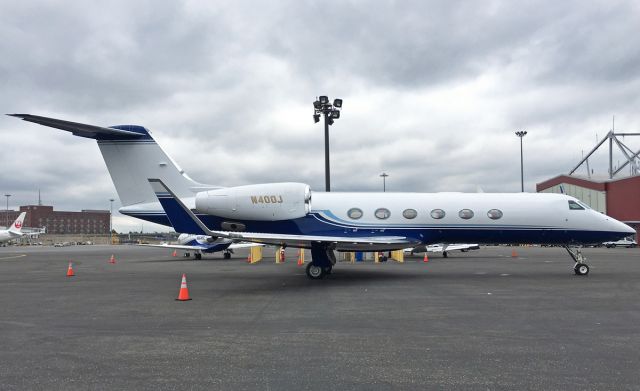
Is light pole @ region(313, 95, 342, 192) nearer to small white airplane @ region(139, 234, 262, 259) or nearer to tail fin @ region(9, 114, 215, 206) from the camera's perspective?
small white airplane @ region(139, 234, 262, 259)

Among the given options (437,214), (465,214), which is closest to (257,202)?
(437,214)

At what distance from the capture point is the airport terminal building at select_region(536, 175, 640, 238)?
46.2 m

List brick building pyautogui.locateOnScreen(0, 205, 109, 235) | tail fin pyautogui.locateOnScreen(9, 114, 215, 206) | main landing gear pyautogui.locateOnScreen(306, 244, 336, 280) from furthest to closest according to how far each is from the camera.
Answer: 1. brick building pyautogui.locateOnScreen(0, 205, 109, 235)
2. tail fin pyautogui.locateOnScreen(9, 114, 215, 206)
3. main landing gear pyautogui.locateOnScreen(306, 244, 336, 280)

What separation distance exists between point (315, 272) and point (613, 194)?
46090 millimetres

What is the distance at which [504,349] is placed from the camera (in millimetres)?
6293

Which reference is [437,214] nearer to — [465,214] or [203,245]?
[465,214]

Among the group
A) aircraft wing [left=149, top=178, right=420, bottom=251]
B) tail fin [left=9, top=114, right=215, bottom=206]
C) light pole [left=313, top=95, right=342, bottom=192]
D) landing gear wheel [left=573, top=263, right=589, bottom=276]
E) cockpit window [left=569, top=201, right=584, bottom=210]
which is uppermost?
light pole [left=313, top=95, right=342, bottom=192]

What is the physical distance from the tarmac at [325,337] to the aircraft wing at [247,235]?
133 cm

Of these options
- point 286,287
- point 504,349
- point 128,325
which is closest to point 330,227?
point 286,287

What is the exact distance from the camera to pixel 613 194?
4988cm

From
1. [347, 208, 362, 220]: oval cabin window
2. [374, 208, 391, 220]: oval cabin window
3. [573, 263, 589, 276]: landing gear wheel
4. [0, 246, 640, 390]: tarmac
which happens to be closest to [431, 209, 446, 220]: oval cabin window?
[374, 208, 391, 220]: oval cabin window

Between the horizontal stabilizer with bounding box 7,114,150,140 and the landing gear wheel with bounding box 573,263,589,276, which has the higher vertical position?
the horizontal stabilizer with bounding box 7,114,150,140

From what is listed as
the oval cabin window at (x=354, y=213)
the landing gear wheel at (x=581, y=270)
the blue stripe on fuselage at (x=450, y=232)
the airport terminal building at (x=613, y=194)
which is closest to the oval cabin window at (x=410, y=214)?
the blue stripe on fuselage at (x=450, y=232)

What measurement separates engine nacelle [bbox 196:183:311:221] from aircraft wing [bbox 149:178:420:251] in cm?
96
